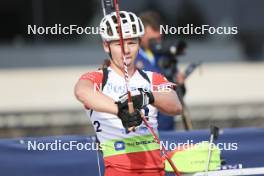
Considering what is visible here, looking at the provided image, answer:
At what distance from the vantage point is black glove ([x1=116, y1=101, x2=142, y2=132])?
358 centimetres

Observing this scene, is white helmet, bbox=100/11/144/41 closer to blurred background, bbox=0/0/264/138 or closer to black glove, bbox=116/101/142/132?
black glove, bbox=116/101/142/132

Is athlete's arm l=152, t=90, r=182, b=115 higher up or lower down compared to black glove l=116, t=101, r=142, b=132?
higher up

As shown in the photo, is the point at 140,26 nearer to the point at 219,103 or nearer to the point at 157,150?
the point at 157,150

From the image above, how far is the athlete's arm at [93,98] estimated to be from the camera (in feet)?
12.1

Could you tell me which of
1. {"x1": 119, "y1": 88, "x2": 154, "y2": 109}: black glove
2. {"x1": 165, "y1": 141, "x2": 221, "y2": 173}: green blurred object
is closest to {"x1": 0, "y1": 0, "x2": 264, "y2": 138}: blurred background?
{"x1": 165, "y1": 141, "x2": 221, "y2": 173}: green blurred object

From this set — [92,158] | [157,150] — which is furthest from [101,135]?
[92,158]

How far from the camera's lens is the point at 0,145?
5.05 metres

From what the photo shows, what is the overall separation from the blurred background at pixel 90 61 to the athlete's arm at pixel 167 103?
6.48m

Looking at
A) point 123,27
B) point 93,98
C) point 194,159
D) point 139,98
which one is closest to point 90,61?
point 194,159

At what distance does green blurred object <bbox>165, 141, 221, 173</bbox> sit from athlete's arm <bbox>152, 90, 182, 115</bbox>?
3.08 feet

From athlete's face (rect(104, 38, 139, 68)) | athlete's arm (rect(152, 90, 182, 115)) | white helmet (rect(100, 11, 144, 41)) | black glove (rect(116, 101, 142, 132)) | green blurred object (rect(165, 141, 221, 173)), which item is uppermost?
white helmet (rect(100, 11, 144, 41))

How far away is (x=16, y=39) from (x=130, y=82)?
6.85 metres

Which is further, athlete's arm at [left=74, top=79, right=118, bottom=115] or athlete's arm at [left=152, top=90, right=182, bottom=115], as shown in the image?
athlete's arm at [left=152, top=90, right=182, bottom=115]

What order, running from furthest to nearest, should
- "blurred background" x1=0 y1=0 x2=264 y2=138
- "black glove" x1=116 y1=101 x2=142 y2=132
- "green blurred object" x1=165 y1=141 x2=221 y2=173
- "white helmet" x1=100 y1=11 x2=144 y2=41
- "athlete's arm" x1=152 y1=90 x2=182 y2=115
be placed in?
"blurred background" x1=0 y1=0 x2=264 y2=138 < "green blurred object" x1=165 y1=141 x2=221 y2=173 < "white helmet" x1=100 y1=11 x2=144 y2=41 < "athlete's arm" x1=152 y1=90 x2=182 y2=115 < "black glove" x1=116 y1=101 x2=142 y2=132
